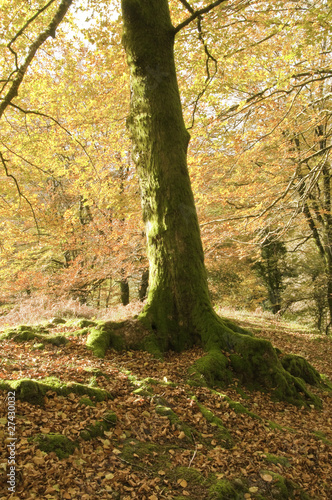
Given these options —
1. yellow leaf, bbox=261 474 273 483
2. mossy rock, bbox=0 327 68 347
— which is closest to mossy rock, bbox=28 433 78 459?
yellow leaf, bbox=261 474 273 483

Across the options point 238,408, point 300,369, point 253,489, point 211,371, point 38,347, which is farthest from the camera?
point 300,369

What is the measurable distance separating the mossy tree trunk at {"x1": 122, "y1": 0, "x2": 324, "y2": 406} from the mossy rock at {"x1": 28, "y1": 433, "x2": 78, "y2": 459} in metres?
2.51

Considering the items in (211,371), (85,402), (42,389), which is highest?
(42,389)

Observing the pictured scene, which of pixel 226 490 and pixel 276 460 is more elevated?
pixel 226 490

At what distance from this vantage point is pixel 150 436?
305 cm

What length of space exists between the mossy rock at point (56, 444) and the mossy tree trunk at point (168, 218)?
2.51 meters

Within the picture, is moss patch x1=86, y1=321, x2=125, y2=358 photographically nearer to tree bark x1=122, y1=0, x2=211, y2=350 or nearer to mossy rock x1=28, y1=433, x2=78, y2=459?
tree bark x1=122, y1=0, x2=211, y2=350

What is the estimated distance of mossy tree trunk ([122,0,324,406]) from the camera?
5066 mm

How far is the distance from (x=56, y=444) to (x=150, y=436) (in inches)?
35.7

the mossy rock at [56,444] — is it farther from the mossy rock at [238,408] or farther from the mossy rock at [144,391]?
the mossy rock at [238,408]

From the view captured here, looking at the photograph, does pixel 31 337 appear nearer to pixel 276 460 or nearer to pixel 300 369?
pixel 276 460

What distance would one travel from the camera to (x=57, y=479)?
2258 millimetres

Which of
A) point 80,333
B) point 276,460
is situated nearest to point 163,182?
point 80,333

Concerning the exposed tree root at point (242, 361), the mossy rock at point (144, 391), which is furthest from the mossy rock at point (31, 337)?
the mossy rock at point (144, 391)
